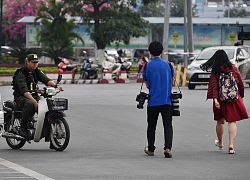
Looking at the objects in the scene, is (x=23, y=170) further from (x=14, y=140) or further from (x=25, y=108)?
(x=14, y=140)

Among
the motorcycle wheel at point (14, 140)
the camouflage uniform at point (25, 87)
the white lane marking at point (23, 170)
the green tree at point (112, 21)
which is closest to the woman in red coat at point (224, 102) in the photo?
the camouflage uniform at point (25, 87)

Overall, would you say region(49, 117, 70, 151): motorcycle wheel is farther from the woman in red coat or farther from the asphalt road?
the woman in red coat

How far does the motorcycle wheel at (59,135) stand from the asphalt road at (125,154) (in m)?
0.12

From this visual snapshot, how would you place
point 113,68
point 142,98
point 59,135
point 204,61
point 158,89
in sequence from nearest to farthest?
point 158,89
point 142,98
point 59,135
point 204,61
point 113,68

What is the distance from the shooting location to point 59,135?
12883mm

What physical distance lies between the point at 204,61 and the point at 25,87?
20.0 meters

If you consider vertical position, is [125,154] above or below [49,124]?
below

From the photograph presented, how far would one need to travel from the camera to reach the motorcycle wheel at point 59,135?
12811mm

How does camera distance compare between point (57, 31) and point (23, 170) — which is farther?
point (57, 31)

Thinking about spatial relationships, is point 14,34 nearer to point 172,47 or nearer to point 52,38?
point 172,47

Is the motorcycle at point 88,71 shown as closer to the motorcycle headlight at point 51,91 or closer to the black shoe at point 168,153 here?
the motorcycle headlight at point 51,91

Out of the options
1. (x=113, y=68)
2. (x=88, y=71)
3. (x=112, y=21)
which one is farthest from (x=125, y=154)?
(x=112, y=21)

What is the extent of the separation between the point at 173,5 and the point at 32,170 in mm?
92145

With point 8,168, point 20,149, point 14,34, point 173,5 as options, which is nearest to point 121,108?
point 20,149
